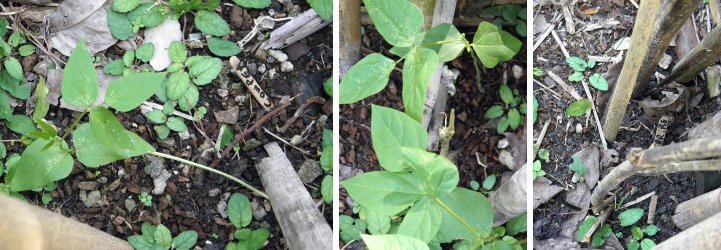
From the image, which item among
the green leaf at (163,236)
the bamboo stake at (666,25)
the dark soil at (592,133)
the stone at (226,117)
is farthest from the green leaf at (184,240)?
the bamboo stake at (666,25)

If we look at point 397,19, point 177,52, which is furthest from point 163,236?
point 397,19

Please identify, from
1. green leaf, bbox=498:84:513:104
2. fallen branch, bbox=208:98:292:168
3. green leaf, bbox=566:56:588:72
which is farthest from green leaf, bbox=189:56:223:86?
green leaf, bbox=566:56:588:72

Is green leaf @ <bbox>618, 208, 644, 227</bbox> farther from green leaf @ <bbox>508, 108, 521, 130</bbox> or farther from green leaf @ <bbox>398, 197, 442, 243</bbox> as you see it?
green leaf @ <bbox>398, 197, 442, 243</bbox>

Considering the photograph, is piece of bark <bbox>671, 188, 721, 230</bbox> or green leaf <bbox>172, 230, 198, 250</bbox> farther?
green leaf <bbox>172, 230, 198, 250</bbox>

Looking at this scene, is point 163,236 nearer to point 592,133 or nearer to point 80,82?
point 80,82

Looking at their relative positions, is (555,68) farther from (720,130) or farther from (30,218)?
(30,218)

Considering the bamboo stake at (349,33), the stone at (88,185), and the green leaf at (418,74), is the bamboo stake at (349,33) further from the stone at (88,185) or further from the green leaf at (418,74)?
the stone at (88,185)

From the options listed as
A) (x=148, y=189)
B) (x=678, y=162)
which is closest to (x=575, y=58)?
(x=678, y=162)
